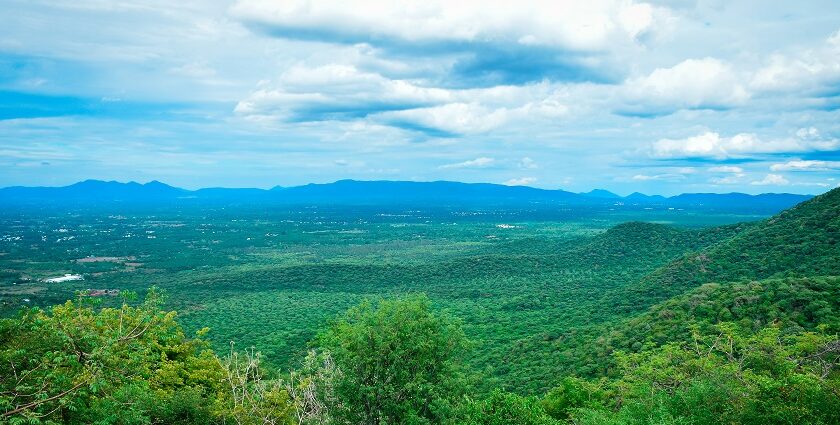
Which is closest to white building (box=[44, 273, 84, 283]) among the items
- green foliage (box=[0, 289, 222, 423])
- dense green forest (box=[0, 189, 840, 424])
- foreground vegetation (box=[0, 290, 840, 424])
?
dense green forest (box=[0, 189, 840, 424])

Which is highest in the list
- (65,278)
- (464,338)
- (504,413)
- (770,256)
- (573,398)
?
(770,256)

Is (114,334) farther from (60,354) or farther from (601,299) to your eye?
(601,299)

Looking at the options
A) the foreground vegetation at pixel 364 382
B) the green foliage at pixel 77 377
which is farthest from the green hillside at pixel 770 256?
the green foliage at pixel 77 377

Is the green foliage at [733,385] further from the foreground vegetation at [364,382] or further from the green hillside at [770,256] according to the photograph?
the green hillside at [770,256]

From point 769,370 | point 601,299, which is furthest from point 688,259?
point 769,370

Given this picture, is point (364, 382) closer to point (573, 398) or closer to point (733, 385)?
point (733, 385)

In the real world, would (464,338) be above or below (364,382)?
above

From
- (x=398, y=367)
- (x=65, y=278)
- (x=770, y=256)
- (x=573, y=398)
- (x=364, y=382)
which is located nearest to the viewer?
(x=364, y=382)

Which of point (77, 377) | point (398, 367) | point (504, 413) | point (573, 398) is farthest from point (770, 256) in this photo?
point (77, 377)
